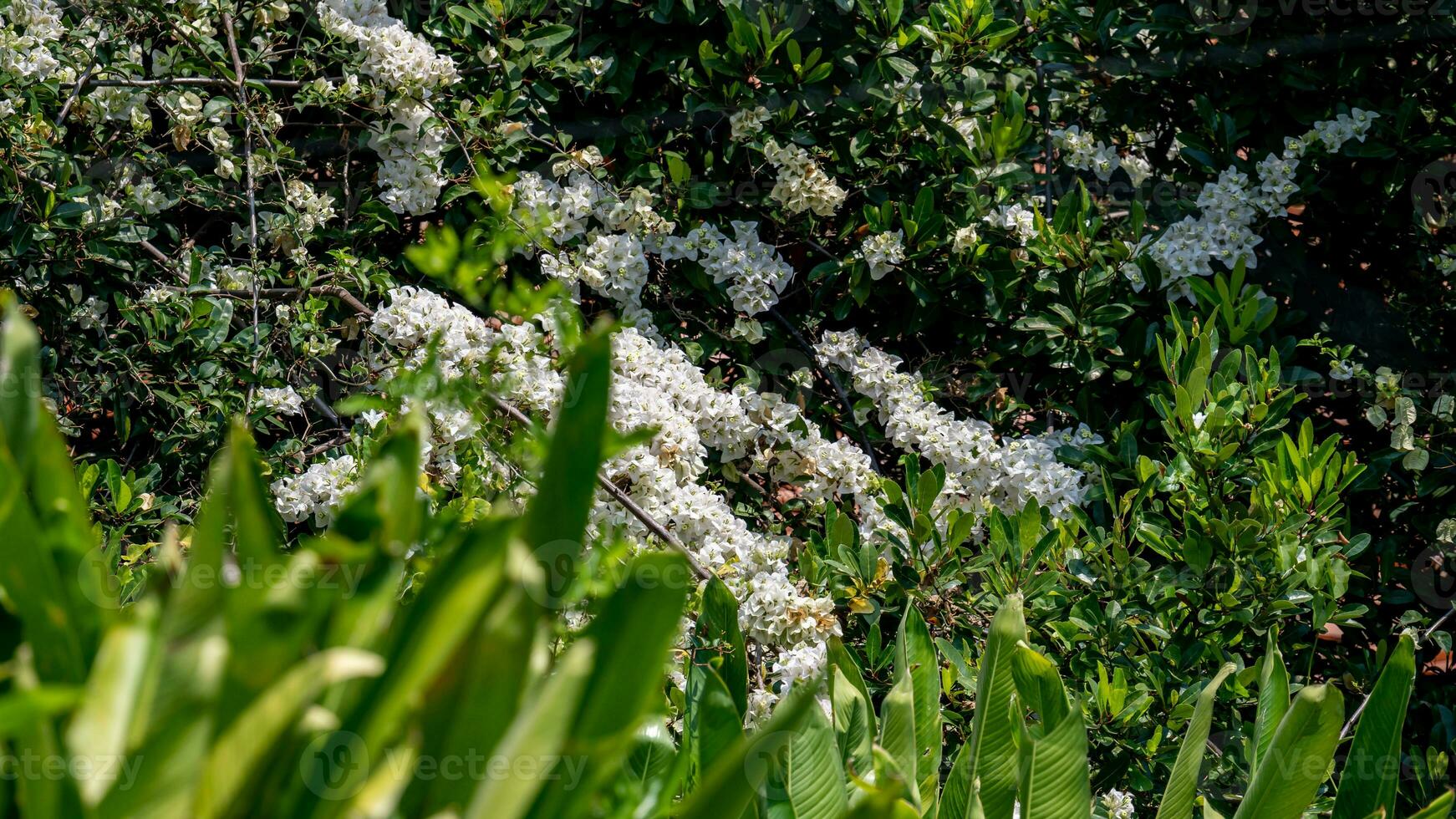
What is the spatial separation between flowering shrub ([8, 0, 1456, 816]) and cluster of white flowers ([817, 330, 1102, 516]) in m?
0.01

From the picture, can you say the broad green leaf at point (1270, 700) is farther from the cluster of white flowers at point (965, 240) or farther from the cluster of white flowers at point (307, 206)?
the cluster of white flowers at point (307, 206)

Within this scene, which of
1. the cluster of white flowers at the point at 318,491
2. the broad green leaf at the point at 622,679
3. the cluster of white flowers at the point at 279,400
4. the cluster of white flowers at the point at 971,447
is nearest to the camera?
the broad green leaf at the point at 622,679

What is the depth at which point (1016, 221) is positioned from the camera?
2736mm

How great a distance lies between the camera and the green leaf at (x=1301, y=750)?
132cm

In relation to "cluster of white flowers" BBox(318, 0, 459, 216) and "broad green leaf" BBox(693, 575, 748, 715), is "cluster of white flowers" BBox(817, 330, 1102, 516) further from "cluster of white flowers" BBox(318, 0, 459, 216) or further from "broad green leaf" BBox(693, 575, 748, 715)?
"cluster of white flowers" BBox(318, 0, 459, 216)

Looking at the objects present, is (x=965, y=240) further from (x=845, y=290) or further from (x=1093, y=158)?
(x=1093, y=158)

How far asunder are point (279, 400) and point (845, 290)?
1370 mm

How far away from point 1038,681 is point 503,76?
197cm

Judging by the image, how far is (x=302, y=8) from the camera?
274cm

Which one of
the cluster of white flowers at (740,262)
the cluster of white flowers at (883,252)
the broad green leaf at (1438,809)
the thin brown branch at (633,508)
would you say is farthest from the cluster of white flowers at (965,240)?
the broad green leaf at (1438,809)

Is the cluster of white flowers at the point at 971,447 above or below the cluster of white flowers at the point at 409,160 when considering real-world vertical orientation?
below

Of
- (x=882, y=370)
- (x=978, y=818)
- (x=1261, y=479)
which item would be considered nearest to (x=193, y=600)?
(x=978, y=818)

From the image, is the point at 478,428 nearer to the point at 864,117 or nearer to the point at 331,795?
the point at 331,795

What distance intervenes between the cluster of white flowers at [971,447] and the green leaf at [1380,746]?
104cm
